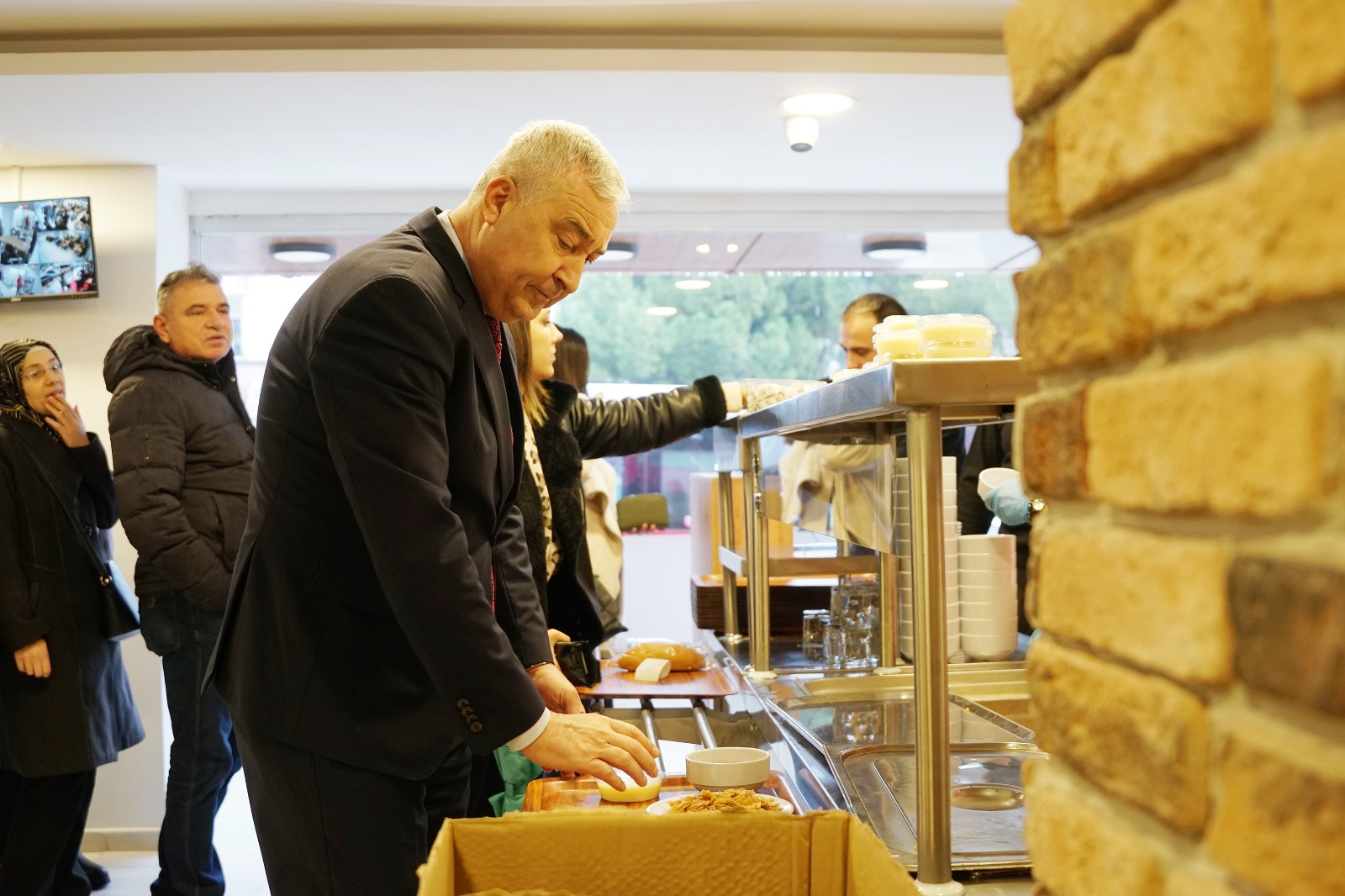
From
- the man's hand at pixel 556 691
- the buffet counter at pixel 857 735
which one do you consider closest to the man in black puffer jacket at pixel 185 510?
the buffet counter at pixel 857 735

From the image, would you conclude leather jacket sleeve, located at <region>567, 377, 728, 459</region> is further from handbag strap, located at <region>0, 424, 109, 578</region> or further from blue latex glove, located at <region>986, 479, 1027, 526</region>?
handbag strap, located at <region>0, 424, 109, 578</region>

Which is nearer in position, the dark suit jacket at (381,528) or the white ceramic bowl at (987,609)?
the dark suit jacket at (381,528)

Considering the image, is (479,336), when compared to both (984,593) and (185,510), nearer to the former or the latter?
(984,593)

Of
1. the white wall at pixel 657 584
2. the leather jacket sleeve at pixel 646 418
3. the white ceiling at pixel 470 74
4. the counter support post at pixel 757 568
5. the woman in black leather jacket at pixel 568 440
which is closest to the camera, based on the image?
the counter support post at pixel 757 568

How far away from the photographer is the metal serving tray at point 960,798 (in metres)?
1.26

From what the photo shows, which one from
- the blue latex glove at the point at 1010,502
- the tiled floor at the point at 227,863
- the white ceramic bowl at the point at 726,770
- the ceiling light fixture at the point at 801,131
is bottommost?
the tiled floor at the point at 227,863

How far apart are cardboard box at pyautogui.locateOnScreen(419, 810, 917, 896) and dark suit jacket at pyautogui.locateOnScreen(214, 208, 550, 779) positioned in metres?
0.46

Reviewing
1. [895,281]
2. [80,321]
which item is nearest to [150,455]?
[80,321]

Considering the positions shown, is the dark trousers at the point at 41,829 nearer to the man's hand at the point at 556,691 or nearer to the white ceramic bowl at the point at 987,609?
the man's hand at the point at 556,691

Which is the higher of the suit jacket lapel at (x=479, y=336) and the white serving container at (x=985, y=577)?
the suit jacket lapel at (x=479, y=336)

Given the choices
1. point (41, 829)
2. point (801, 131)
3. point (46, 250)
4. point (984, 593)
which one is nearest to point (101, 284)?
point (46, 250)

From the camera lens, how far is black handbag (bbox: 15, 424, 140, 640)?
333cm

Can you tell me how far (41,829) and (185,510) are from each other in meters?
0.97

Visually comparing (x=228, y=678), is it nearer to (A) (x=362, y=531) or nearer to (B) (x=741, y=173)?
(A) (x=362, y=531)
